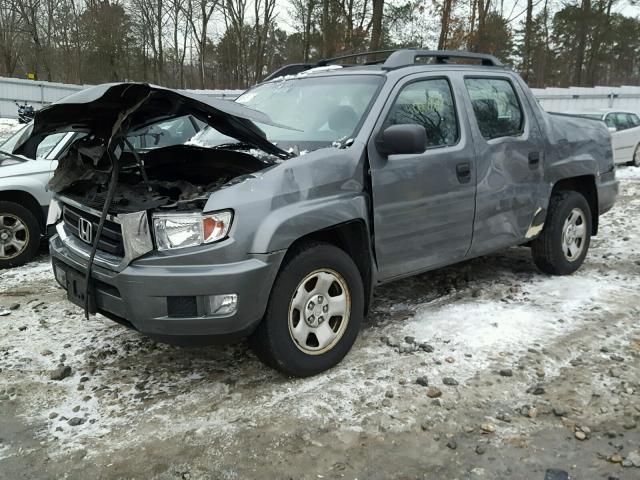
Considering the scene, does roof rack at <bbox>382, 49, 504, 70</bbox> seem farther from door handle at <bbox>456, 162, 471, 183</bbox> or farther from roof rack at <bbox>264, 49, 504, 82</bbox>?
door handle at <bbox>456, 162, 471, 183</bbox>

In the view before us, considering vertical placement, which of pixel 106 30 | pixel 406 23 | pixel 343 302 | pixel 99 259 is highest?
pixel 106 30

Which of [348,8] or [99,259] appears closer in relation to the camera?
[99,259]

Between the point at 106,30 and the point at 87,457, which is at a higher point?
the point at 106,30

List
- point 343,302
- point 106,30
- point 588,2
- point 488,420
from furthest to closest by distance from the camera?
point 106,30
point 588,2
point 343,302
point 488,420

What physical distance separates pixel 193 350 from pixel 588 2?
3744cm

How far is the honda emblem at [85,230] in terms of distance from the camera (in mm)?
3412

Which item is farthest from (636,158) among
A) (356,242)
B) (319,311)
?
(319,311)

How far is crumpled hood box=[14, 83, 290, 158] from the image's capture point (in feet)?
10.2

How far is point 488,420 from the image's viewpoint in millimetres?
3068

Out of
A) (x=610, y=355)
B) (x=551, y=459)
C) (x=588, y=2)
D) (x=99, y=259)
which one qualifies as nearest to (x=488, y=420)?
(x=551, y=459)

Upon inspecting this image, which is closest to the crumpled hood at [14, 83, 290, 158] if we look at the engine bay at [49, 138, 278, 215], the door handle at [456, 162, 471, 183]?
the engine bay at [49, 138, 278, 215]

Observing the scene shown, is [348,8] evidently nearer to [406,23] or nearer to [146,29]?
[406,23]

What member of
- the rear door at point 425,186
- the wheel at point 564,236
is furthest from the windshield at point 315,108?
the wheel at point 564,236

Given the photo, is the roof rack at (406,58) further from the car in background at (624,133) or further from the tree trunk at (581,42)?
the tree trunk at (581,42)
